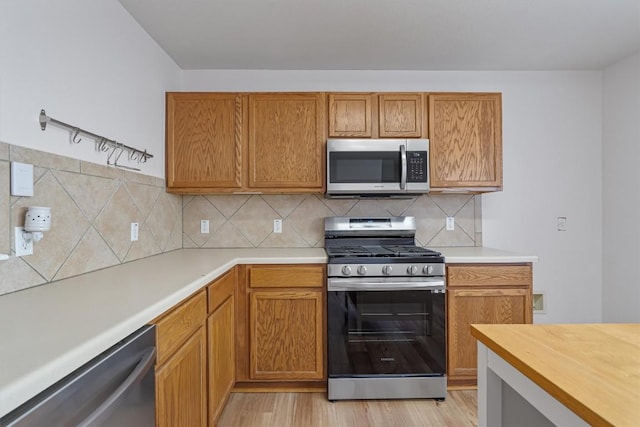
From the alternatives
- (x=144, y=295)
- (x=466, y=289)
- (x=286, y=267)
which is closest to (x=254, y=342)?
(x=286, y=267)

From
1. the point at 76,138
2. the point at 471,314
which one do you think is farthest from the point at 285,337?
the point at 76,138

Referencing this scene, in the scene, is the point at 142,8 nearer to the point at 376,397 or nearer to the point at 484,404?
the point at 484,404

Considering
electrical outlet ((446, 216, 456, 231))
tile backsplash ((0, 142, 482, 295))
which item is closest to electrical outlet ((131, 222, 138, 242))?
tile backsplash ((0, 142, 482, 295))

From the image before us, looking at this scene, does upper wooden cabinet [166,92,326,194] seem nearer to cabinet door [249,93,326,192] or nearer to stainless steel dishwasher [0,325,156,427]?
cabinet door [249,93,326,192]

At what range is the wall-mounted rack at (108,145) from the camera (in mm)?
1427

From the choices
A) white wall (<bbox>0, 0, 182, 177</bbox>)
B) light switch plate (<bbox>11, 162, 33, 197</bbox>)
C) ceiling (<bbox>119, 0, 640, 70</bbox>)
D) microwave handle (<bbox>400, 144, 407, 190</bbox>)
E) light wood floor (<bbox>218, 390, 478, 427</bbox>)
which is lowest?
light wood floor (<bbox>218, 390, 478, 427</bbox>)

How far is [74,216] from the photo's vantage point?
1559mm

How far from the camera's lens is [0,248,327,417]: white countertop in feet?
2.11

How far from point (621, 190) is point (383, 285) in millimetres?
2154

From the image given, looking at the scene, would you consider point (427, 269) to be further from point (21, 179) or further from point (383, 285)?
point (21, 179)

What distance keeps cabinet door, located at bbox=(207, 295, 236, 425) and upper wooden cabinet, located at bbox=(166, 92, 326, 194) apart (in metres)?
0.91

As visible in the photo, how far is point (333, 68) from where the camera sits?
2904 millimetres

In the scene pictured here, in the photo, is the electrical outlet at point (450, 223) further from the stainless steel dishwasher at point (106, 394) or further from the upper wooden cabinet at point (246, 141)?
the stainless steel dishwasher at point (106, 394)

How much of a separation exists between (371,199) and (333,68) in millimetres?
1106
